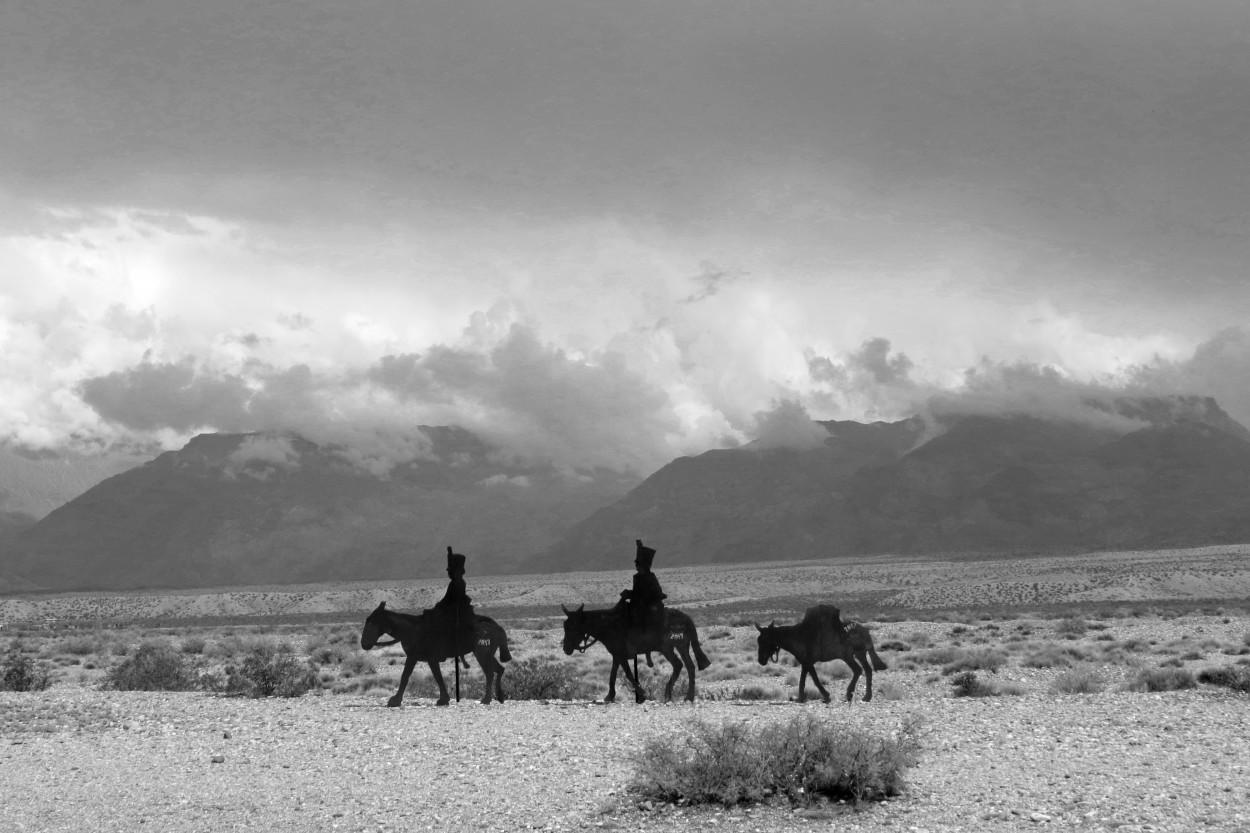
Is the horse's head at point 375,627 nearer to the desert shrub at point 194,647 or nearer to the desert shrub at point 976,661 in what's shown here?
the desert shrub at point 976,661

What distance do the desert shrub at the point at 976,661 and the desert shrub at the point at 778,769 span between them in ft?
58.9

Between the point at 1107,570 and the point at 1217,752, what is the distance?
4180 inches

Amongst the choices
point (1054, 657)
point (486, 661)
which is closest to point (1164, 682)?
point (1054, 657)

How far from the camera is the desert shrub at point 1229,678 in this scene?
2002 cm

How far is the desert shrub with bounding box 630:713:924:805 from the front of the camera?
1212cm

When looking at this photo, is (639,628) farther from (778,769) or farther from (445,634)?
(778,769)

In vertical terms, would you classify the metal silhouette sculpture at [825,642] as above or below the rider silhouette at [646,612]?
below

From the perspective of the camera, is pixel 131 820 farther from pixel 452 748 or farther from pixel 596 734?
pixel 596 734

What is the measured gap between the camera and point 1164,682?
21.6m

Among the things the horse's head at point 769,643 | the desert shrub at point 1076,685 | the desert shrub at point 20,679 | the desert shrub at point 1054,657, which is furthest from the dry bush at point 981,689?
the desert shrub at point 20,679

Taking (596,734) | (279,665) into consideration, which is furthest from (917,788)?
(279,665)

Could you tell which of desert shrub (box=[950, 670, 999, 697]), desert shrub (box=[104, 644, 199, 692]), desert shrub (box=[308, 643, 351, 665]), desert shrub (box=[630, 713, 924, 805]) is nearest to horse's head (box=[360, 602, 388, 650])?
desert shrub (box=[104, 644, 199, 692])

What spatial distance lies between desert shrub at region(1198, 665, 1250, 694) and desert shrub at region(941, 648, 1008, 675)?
7.19 m

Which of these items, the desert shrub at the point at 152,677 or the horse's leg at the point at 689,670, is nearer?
the horse's leg at the point at 689,670
